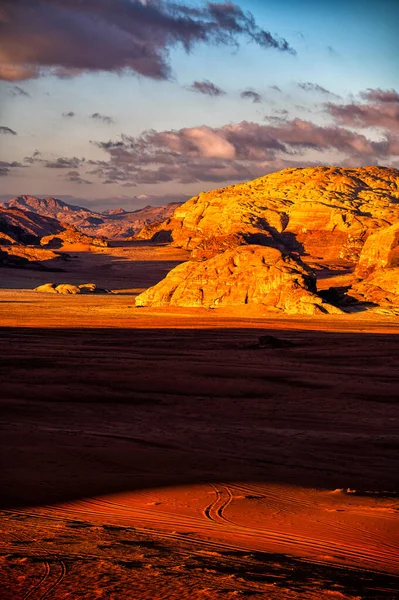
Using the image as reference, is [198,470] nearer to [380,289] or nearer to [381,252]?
[380,289]

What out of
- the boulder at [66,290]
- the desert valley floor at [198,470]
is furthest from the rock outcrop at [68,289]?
the desert valley floor at [198,470]

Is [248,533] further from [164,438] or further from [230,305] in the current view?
[230,305]

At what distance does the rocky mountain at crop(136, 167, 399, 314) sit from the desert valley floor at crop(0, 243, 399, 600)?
1618cm

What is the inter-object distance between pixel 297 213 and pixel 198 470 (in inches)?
4711

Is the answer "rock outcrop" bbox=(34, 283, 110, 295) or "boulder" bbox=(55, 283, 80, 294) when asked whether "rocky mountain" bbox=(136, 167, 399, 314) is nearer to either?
"rock outcrop" bbox=(34, 283, 110, 295)

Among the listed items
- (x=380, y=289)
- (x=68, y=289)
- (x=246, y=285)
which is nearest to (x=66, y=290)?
(x=68, y=289)

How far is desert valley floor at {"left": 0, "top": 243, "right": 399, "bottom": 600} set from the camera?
6367 millimetres

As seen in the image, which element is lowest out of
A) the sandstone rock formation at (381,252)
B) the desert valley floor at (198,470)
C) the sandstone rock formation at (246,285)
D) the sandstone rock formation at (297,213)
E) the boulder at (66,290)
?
the desert valley floor at (198,470)

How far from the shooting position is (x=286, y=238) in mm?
119625

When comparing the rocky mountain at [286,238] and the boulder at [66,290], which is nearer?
the rocky mountain at [286,238]

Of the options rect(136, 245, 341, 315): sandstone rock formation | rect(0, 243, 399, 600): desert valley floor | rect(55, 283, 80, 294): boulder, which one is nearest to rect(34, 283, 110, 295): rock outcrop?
rect(55, 283, 80, 294): boulder

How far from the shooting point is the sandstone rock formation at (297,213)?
112 metres

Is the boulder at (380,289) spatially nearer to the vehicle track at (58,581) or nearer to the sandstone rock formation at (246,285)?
the sandstone rock formation at (246,285)

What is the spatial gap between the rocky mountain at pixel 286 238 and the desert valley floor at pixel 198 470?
1618 cm
